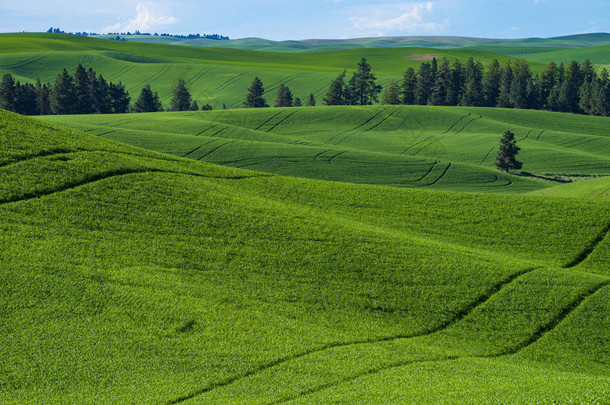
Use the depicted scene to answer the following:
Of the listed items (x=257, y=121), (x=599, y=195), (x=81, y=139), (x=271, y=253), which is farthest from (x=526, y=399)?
(x=257, y=121)

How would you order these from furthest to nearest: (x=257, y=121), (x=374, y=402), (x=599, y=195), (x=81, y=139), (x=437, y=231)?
(x=257, y=121) → (x=599, y=195) → (x=81, y=139) → (x=437, y=231) → (x=374, y=402)

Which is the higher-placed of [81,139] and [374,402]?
[81,139]

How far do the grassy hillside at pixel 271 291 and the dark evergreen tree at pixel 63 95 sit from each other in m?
86.5

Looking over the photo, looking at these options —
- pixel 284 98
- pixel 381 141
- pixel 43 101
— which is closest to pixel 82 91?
pixel 43 101

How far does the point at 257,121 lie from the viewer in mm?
109250

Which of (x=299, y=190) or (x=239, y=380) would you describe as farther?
(x=299, y=190)

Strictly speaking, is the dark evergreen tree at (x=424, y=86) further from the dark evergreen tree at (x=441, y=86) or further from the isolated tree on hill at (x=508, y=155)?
the isolated tree on hill at (x=508, y=155)

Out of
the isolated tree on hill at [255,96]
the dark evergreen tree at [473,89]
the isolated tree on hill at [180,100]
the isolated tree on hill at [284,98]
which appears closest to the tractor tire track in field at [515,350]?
the isolated tree on hill at [284,98]

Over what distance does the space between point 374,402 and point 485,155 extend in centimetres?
8241

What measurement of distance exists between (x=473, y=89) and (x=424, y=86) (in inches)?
466

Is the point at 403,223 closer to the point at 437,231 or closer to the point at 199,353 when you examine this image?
the point at 437,231

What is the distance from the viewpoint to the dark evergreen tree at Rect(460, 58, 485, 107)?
138688mm

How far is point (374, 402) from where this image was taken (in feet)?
50.8

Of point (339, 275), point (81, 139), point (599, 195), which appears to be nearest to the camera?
point (339, 275)
